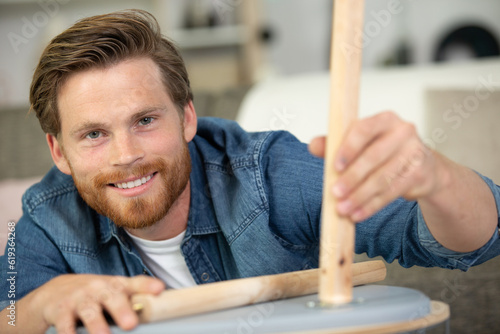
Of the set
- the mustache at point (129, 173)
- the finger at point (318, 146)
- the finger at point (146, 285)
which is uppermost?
the finger at point (318, 146)

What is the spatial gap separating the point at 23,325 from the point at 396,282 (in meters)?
1.22

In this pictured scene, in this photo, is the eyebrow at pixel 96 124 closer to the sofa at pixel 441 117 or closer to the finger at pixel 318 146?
the finger at pixel 318 146

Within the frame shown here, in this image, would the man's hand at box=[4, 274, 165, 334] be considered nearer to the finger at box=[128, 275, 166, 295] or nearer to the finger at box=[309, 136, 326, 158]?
the finger at box=[128, 275, 166, 295]

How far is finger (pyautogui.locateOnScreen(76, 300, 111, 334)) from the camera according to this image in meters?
0.70

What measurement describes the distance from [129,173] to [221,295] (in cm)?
50

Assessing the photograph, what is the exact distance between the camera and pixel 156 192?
1.20m

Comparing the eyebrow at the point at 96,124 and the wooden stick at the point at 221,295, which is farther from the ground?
the eyebrow at the point at 96,124

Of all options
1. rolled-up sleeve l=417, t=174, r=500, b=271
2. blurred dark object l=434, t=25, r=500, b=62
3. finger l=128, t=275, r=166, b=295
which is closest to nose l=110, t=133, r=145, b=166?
finger l=128, t=275, r=166, b=295

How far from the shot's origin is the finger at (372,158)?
0.65m

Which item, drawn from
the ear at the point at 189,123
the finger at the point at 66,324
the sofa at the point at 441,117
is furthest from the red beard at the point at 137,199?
the sofa at the point at 441,117

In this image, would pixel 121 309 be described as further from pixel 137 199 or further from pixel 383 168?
pixel 137 199

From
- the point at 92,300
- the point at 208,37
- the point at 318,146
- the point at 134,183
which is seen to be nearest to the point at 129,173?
the point at 134,183

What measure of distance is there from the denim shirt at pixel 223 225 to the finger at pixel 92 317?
0.44 m

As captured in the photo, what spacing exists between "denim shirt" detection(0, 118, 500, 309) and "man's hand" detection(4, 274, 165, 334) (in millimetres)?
344
